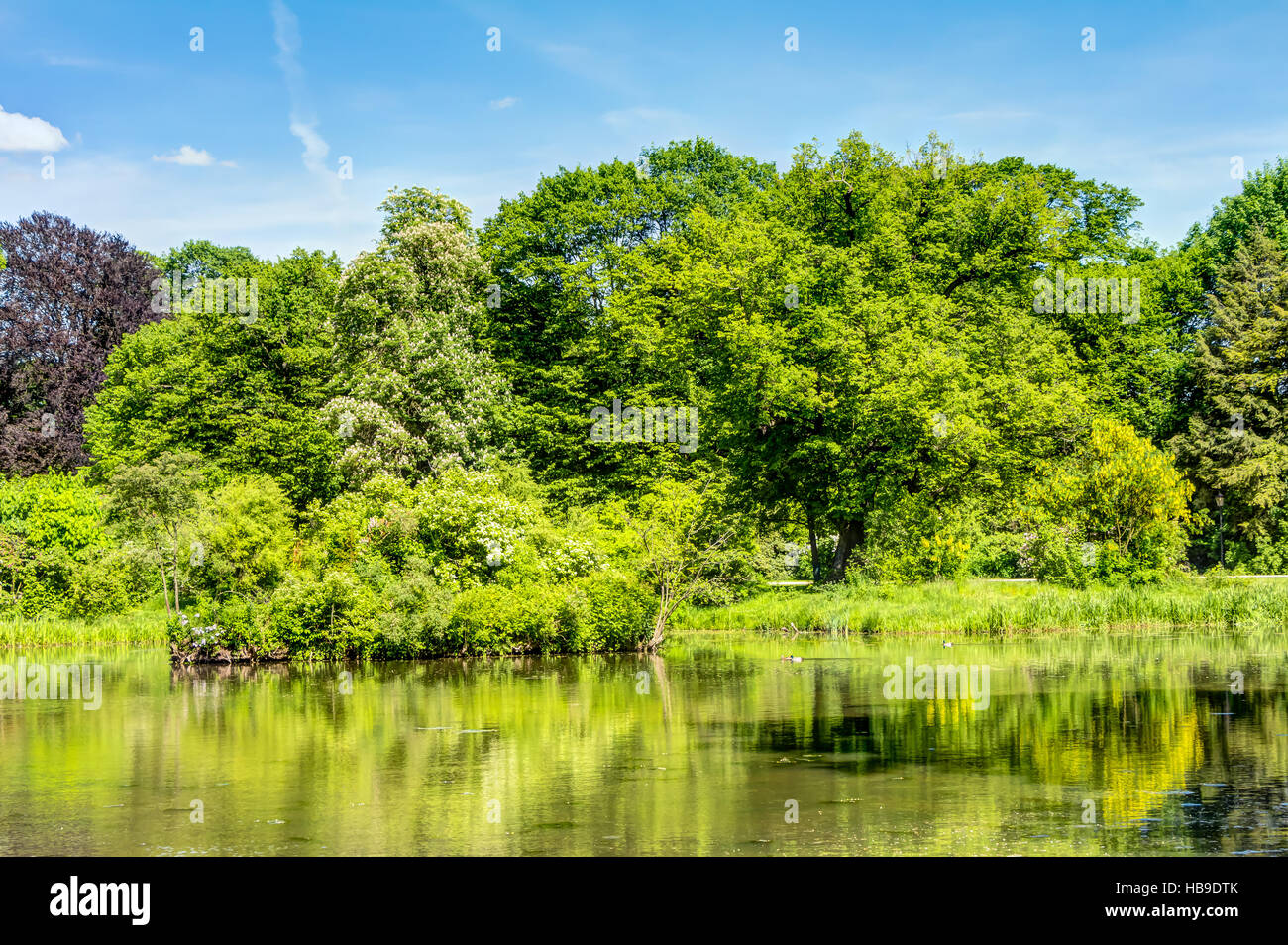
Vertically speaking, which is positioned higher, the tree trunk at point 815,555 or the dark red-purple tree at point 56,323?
the dark red-purple tree at point 56,323

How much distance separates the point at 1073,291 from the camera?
46.2 meters

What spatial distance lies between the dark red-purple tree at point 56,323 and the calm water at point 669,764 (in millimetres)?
39383

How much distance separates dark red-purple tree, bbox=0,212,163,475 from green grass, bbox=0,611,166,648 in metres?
24.5

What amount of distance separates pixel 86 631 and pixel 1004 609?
26.8 metres

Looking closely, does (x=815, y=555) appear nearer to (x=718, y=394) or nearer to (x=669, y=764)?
(x=718, y=394)

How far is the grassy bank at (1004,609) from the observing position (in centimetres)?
3266

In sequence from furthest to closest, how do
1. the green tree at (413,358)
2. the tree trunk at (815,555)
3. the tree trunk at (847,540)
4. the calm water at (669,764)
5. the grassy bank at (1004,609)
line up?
the tree trunk at (815,555)
the green tree at (413,358)
the tree trunk at (847,540)
the grassy bank at (1004,609)
the calm water at (669,764)

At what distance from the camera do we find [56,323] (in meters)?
62.2

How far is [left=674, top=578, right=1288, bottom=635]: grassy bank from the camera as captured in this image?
32.7 metres

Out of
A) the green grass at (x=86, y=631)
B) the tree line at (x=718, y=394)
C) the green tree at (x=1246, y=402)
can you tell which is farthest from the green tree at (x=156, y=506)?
the green tree at (x=1246, y=402)

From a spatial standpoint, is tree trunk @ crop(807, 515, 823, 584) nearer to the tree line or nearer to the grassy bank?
the tree line

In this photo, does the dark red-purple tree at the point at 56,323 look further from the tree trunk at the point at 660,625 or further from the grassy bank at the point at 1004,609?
the tree trunk at the point at 660,625
